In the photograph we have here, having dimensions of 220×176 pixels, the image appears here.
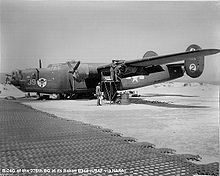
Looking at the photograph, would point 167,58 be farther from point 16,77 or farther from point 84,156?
point 84,156

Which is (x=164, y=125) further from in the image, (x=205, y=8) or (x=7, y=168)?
(x=7, y=168)

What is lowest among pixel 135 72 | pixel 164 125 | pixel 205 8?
Answer: pixel 164 125

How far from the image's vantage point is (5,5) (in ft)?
17.5

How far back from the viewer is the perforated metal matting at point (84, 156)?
3172 millimetres

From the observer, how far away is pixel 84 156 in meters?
3.71

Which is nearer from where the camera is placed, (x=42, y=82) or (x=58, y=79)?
(x=42, y=82)

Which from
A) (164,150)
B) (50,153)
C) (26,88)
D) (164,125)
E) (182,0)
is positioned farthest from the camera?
(26,88)

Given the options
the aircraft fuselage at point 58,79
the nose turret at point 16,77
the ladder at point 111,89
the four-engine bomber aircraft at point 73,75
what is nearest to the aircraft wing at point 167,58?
the four-engine bomber aircraft at point 73,75

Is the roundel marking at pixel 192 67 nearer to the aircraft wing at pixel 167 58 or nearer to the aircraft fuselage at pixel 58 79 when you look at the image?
the aircraft fuselage at pixel 58 79

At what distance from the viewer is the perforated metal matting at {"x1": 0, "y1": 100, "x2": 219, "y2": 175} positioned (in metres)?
3.17

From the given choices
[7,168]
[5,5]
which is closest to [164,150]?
[7,168]

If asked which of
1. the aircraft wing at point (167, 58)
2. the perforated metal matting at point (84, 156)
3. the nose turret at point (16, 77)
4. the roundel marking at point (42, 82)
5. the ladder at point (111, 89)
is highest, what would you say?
the aircraft wing at point (167, 58)

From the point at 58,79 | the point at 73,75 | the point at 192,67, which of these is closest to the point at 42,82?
the point at 58,79

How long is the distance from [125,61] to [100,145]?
1100cm
